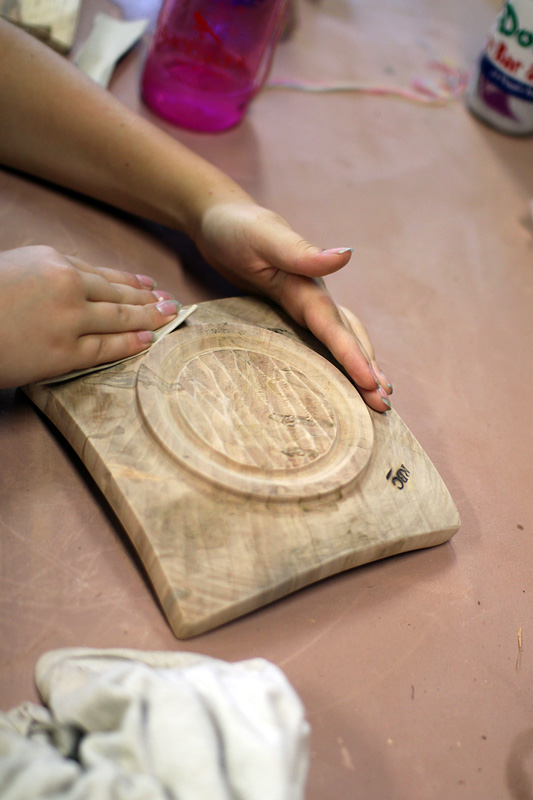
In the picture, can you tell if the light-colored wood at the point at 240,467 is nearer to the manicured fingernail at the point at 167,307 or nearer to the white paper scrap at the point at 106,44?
the manicured fingernail at the point at 167,307

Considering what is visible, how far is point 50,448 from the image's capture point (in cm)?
80

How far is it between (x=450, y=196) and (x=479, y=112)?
0.43m

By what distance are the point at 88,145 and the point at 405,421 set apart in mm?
687

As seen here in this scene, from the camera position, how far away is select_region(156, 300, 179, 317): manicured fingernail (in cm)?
88

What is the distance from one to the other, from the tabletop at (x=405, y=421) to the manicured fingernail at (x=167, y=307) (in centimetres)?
18

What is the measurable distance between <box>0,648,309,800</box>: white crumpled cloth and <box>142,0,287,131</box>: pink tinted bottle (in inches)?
46.4

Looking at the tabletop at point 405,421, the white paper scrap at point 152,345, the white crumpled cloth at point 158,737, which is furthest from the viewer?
the white paper scrap at point 152,345

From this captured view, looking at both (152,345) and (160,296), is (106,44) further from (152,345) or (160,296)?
(152,345)

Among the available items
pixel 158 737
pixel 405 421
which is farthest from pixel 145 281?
pixel 158 737

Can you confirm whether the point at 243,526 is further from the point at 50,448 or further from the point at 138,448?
the point at 50,448

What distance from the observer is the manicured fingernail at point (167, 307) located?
2.90ft

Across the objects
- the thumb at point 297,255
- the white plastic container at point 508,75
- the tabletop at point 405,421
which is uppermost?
the white plastic container at point 508,75

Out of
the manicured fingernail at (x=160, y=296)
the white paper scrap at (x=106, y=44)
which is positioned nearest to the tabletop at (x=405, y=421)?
the white paper scrap at (x=106, y=44)

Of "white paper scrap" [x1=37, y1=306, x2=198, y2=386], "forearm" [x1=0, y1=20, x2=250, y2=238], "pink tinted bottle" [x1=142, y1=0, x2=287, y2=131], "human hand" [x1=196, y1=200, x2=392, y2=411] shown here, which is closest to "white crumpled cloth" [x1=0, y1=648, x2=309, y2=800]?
"white paper scrap" [x1=37, y1=306, x2=198, y2=386]
